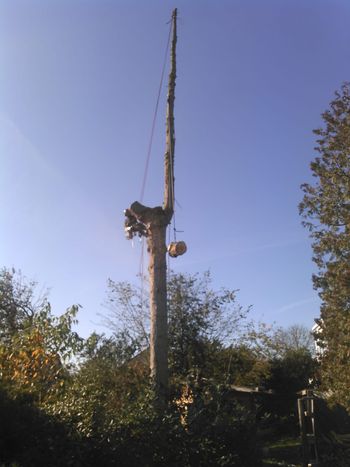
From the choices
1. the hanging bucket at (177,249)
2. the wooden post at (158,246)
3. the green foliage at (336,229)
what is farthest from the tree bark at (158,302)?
the green foliage at (336,229)

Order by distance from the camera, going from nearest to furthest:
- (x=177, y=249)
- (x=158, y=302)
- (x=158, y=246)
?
(x=158, y=302) → (x=158, y=246) → (x=177, y=249)

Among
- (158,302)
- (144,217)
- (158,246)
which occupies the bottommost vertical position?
(158,302)

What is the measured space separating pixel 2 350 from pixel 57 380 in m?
1.06

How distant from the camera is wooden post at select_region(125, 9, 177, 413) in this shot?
29.9 ft

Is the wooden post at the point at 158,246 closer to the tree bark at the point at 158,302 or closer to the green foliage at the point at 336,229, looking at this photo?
the tree bark at the point at 158,302

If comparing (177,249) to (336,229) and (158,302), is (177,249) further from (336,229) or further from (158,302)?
(336,229)

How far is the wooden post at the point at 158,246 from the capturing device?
29.9 ft

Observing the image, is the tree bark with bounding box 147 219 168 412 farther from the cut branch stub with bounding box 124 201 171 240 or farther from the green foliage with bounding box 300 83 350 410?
the green foliage with bounding box 300 83 350 410

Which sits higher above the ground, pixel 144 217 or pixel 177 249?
pixel 144 217

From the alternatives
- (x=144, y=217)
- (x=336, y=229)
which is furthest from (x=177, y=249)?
(x=336, y=229)

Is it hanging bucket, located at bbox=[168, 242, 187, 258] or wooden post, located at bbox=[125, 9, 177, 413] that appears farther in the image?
hanging bucket, located at bbox=[168, 242, 187, 258]

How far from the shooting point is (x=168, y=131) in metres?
11.2

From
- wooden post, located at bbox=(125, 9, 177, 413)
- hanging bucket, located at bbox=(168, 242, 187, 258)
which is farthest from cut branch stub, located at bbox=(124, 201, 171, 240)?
hanging bucket, located at bbox=(168, 242, 187, 258)

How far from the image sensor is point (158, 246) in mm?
9719
